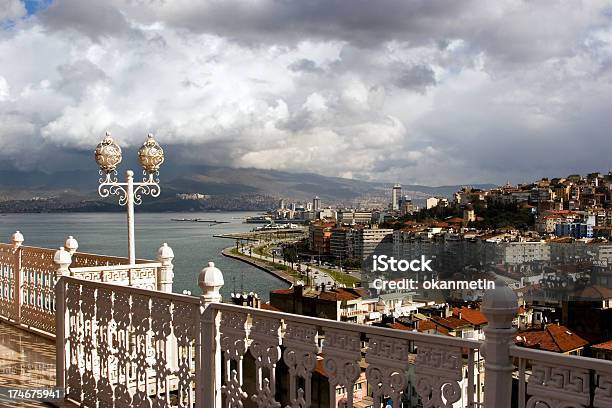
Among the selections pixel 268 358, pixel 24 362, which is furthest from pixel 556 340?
pixel 268 358

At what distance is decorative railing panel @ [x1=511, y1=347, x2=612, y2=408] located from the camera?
5.51 ft

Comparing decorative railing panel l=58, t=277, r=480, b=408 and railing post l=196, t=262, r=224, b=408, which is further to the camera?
railing post l=196, t=262, r=224, b=408

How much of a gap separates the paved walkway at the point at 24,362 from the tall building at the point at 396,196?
2910 inches

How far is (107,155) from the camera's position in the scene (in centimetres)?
687

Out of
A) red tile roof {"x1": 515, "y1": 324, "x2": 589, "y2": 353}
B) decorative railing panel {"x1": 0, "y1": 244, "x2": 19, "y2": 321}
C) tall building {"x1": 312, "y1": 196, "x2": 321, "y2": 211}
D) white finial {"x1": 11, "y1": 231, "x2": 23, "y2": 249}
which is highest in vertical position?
white finial {"x1": 11, "y1": 231, "x2": 23, "y2": 249}

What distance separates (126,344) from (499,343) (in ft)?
8.00

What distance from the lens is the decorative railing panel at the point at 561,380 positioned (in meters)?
1.68

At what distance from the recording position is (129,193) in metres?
6.67

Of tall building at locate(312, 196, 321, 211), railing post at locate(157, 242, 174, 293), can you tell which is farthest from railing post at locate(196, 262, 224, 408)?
tall building at locate(312, 196, 321, 211)

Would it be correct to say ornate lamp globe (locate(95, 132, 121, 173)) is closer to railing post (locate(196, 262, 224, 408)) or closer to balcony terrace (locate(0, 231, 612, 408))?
balcony terrace (locate(0, 231, 612, 408))

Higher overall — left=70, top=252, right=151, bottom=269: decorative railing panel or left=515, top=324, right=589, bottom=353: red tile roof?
left=70, top=252, right=151, bottom=269: decorative railing panel

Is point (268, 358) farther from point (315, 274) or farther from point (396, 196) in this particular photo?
point (396, 196)

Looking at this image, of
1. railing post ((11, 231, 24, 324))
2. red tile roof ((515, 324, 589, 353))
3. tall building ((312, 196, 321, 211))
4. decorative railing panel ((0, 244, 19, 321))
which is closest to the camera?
railing post ((11, 231, 24, 324))

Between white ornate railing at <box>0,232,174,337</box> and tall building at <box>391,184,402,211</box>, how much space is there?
73271 mm
